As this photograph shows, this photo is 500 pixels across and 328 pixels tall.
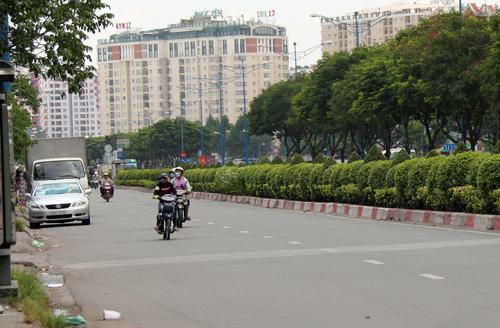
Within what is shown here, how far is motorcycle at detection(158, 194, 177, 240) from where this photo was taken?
24234 mm

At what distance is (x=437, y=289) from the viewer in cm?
1236

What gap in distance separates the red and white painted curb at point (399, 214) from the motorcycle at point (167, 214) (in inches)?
242

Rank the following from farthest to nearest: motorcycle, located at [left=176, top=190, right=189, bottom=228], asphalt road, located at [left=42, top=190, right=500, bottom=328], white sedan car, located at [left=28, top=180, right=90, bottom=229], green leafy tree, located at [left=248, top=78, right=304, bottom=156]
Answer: green leafy tree, located at [left=248, top=78, right=304, bottom=156], white sedan car, located at [left=28, top=180, right=90, bottom=229], motorcycle, located at [left=176, top=190, right=189, bottom=228], asphalt road, located at [left=42, top=190, right=500, bottom=328]

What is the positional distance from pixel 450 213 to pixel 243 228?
499 centimetres

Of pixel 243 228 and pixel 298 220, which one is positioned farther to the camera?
pixel 298 220

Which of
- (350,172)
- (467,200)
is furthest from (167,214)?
(350,172)

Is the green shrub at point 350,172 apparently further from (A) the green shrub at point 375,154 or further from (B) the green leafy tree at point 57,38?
(B) the green leafy tree at point 57,38

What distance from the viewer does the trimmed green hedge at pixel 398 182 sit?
24.5 m

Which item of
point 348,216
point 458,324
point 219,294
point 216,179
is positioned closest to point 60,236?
point 348,216

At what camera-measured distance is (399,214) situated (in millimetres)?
29281

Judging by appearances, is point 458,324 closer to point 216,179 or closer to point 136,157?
point 216,179

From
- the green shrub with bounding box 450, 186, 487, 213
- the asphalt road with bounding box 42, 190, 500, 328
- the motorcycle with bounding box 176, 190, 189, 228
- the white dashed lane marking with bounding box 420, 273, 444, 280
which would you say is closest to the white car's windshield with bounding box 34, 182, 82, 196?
the motorcycle with bounding box 176, 190, 189, 228

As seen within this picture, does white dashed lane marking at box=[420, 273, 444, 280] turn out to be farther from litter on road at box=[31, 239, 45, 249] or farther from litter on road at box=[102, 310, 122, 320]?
litter on road at box=[31, 239, 45, 249]

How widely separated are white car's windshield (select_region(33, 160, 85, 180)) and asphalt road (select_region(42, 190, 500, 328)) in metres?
16.4
